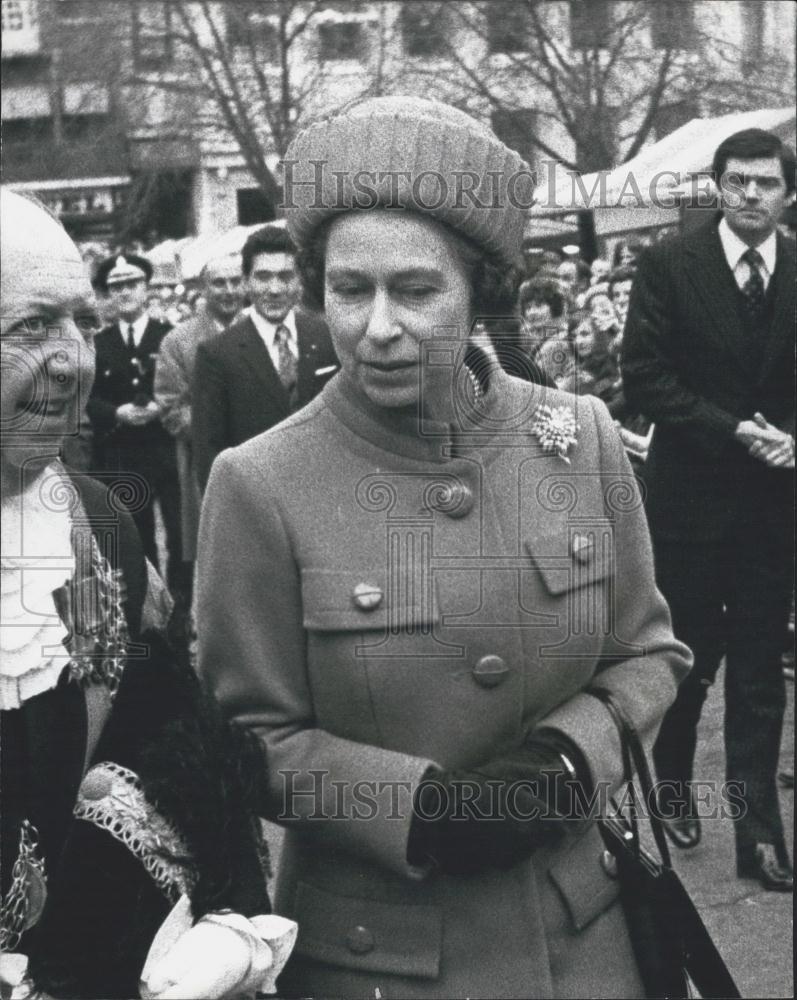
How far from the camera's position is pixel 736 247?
4773mm

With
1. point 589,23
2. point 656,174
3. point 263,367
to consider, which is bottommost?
point 263,367

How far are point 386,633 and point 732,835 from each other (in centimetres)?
341

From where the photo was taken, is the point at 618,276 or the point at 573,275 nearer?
→ the point at 573,275

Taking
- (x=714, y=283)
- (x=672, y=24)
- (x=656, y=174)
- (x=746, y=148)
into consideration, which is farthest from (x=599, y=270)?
(x=656, y=174)

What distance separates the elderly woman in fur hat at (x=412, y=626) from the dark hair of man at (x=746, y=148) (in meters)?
2.45

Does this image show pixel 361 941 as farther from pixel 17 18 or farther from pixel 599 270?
pixel 17 18

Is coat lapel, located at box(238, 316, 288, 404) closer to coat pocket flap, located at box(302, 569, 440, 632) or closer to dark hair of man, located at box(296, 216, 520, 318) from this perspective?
dark hair of man, located at box(296, 216, 520, 318)

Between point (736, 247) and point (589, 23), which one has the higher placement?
point (589, 23)

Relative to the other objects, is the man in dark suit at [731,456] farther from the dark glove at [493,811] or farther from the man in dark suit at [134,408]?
the man in dark suit at [134,408]

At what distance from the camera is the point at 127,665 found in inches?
81.1

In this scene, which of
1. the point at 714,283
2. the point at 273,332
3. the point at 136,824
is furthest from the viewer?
the point at 273,332

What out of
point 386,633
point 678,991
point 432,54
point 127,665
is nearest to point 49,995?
point 127,665

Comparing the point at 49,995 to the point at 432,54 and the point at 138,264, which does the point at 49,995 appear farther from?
the point at 138,264

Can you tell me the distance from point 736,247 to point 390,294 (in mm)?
2716
